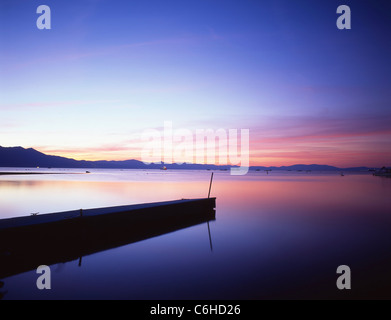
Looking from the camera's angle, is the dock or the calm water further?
the dock

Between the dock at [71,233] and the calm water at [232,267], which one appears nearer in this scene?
the calm water at [232,267]

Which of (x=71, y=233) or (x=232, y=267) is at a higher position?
(x=71, y=233)

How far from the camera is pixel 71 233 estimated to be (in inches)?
422

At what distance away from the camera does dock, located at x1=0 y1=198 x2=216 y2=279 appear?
884cm

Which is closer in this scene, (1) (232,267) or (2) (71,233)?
(1) (232,267)

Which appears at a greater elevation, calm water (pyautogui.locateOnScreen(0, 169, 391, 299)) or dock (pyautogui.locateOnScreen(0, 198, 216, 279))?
dock (pyautogui.locateOnScreen(0, 198, 216, 279))

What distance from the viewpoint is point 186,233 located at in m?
15.0

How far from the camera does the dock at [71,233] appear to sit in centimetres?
884

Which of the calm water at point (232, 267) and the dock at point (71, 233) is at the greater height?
the dock at point (71, 233)
